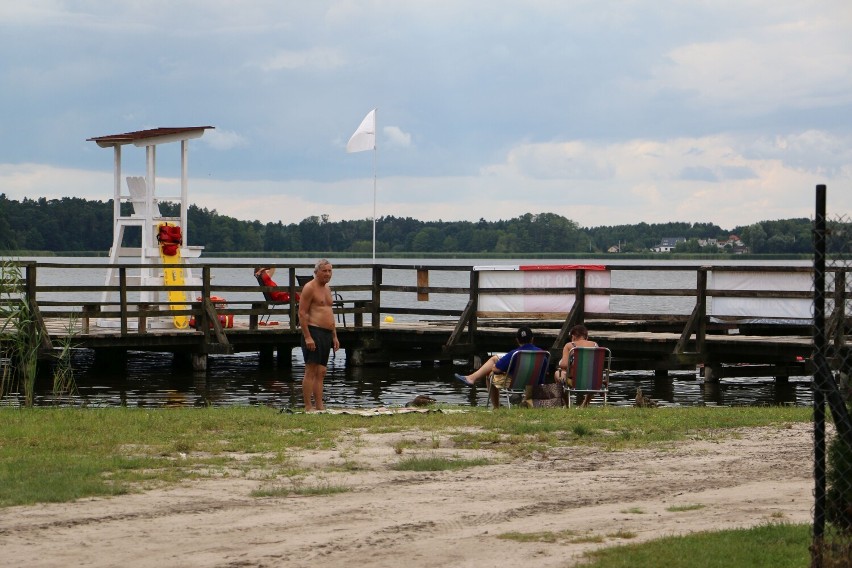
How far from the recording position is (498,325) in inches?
882

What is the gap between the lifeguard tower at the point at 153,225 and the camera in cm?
2200

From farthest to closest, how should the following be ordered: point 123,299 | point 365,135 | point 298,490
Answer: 1. point 365,135
2. point 123,299
3. point 298,490

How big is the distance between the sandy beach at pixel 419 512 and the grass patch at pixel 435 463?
114 millimetres

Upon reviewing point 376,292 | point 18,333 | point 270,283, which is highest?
point 270,283

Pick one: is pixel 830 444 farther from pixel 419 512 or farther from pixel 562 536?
pixel 419 512

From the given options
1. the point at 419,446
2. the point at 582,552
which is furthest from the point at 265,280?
the point at 582,552

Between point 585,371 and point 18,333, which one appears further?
point 585,371

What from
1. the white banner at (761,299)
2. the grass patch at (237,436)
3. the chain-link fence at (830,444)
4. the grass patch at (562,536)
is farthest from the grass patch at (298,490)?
the white banner at (761,299)

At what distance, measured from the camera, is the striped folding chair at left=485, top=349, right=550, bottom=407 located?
13.5 metres

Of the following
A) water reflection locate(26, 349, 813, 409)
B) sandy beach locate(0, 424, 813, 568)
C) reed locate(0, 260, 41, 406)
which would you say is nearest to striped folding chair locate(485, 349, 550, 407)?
water reflection locate(26, 349, 813, 409)

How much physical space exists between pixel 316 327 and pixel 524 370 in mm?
2343

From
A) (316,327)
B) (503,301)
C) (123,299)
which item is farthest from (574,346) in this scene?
(123,299)

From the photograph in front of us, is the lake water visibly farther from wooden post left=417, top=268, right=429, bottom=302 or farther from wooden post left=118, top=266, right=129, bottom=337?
wooden post left=417, top=268, right=429, bottom=302

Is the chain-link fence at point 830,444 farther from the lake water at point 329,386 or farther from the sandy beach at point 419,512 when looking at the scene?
the lake water at point 329,386
